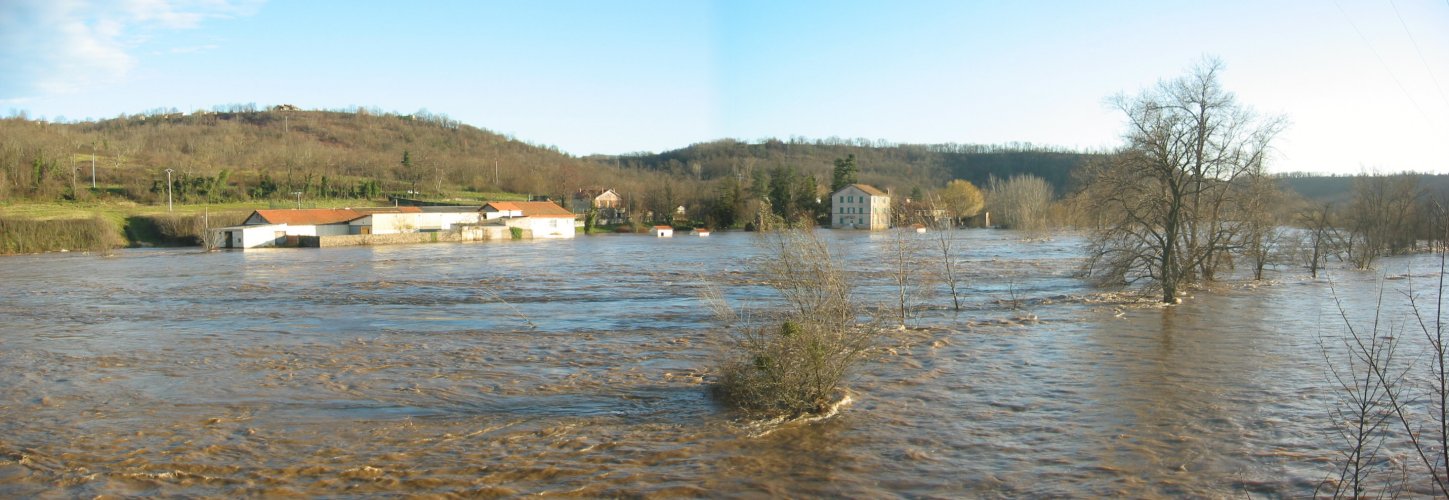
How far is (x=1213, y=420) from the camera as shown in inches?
407

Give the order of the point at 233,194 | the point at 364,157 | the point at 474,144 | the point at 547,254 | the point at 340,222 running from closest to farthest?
the point at 547,254, the point at 340,222, the point at 233,194, the point at 364,157, the point at 474,144

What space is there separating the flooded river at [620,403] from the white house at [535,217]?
46988mm

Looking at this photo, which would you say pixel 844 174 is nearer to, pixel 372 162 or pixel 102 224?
pixel 372 162

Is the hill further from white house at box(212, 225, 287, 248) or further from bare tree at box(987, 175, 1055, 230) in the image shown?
white house at box(212, 225, 287, 248)

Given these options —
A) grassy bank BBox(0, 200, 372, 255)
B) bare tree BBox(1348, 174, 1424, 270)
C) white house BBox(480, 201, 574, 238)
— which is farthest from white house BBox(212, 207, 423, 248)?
bare tree BBox(1348, 174, 1424, 270)

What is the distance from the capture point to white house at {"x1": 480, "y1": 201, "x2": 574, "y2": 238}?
7046cm

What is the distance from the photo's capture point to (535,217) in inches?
2817

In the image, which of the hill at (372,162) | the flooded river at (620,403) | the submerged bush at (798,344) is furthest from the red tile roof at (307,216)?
the submerged bush at (798,344)

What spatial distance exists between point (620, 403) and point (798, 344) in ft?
9.35

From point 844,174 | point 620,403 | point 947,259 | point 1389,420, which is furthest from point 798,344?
point 844,174

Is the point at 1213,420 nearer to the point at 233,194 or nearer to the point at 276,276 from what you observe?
the point at 276,276

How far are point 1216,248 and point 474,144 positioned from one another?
15976cm

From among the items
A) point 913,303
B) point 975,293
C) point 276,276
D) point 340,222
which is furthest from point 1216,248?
point 340,222

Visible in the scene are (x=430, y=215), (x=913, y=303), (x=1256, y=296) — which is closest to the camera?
(x=913, y=303)
